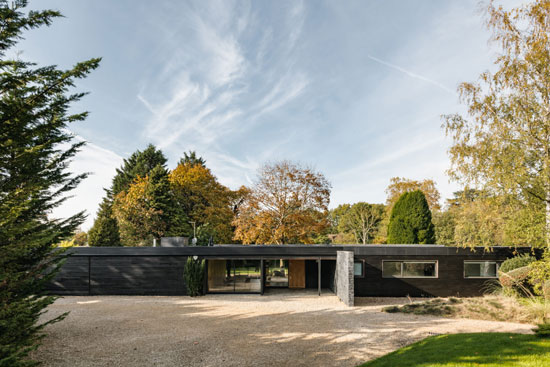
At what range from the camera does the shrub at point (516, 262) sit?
12627 millimetres

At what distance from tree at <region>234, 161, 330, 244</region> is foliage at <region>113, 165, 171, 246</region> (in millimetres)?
10383

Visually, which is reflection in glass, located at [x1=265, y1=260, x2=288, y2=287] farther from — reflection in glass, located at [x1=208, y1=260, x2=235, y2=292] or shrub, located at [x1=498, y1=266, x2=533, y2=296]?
shrub, located at [x1=498, y1=266, x2=533, y2=296]

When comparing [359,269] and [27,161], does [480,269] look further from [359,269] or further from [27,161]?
[27,161]

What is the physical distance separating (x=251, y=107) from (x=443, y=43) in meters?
12.3

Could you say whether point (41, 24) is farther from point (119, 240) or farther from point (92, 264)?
point (119, 240)

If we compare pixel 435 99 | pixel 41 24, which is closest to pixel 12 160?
pixel 41 24

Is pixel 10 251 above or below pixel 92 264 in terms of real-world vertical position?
above

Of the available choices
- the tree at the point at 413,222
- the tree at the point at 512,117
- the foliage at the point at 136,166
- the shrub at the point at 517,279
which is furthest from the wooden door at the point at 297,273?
the foliage at the point at 136,166

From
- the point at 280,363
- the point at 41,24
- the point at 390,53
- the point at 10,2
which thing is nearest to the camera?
the point at 10,2

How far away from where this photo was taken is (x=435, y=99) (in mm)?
13945

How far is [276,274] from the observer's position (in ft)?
58.7

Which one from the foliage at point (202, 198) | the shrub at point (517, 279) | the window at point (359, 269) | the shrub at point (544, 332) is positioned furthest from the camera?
the foliage at point (202, 198)

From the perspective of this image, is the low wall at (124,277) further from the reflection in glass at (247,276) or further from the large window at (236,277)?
the reflection in glass at (247,276)

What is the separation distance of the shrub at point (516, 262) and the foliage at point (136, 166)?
32.4 metres
